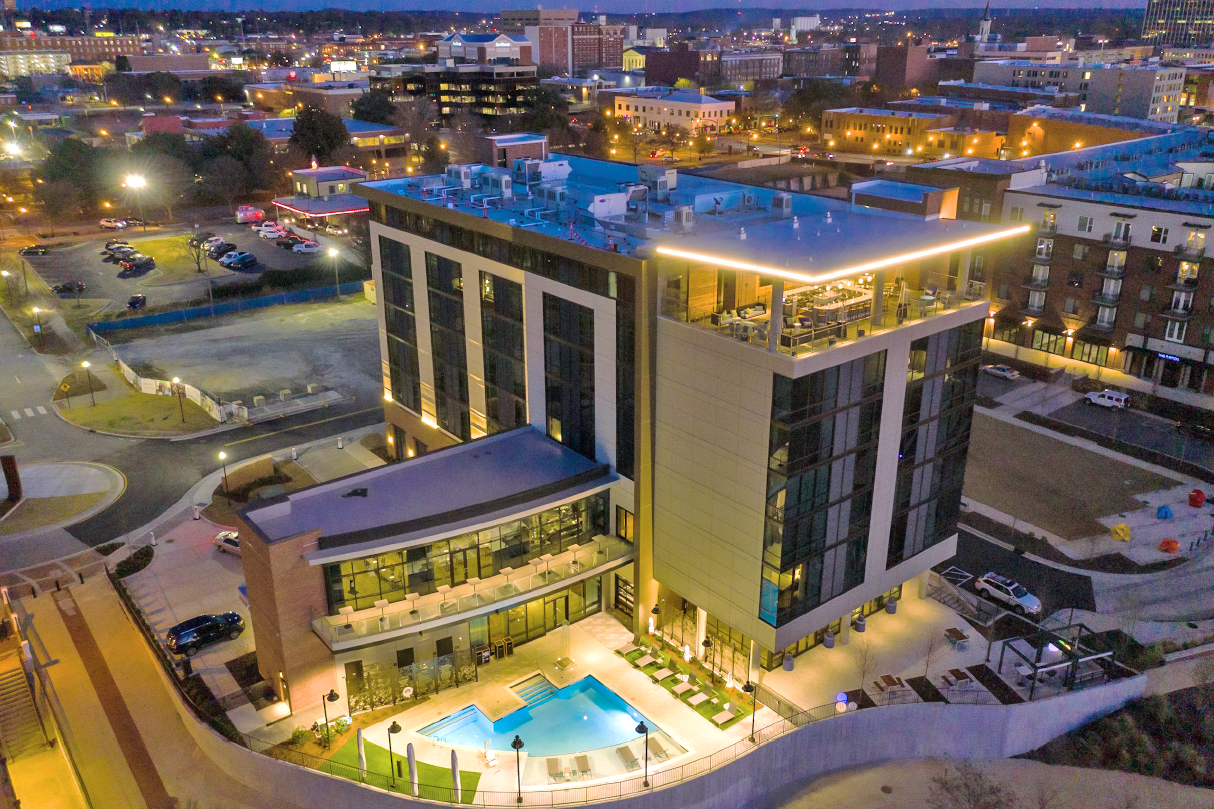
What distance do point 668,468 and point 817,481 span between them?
5.91 metres

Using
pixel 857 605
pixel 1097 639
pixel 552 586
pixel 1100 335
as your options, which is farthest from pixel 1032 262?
pixel 552 586

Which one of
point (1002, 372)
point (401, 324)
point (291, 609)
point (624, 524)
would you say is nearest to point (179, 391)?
point (401, 324)

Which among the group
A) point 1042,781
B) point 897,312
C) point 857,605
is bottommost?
Answer: point 1042,781

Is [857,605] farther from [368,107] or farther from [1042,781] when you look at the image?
[368,107]

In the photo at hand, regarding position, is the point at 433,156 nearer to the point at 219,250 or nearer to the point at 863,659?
the point at 219,250

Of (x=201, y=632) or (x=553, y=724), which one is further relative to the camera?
(x=201, y=632)

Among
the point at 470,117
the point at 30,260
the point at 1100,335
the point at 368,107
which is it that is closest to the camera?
the point at 1100,335

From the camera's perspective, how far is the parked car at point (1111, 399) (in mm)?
57781

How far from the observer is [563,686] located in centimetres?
3322

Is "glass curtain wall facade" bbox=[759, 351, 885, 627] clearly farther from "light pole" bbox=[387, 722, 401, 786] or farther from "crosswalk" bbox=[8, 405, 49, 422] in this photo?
"crosswalk" bbox=[8, 405, 49, 422]

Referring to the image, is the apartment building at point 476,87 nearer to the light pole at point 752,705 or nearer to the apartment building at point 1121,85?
the apartment building at point 1121,85

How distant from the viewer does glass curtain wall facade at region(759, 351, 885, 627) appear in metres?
29.3

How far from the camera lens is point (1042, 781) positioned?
30828 millimetres

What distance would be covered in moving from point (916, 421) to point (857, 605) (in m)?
7.60
